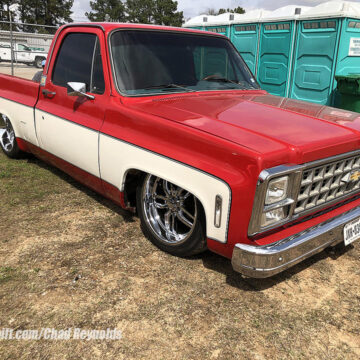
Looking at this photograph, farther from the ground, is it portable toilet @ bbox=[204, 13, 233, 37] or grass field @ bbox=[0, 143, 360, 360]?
portable toilet @ bbox=[204, 13, 233, 37]

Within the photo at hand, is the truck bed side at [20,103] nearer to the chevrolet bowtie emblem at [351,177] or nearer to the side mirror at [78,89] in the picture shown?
the side mirror at [78,89]

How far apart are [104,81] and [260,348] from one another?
7.72ft

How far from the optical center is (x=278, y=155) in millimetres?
2287

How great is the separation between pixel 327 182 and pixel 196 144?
95 cm

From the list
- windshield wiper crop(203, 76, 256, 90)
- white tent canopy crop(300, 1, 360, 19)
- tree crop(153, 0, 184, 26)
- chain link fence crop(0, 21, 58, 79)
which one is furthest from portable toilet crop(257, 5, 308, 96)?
tree crop(153, 0, 184, 26)

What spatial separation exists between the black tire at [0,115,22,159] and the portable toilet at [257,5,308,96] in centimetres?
607

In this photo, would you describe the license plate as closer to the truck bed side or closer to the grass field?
the grass field

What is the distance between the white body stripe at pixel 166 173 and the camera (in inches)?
94.9

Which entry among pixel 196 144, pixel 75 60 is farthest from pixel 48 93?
pixel 196 144

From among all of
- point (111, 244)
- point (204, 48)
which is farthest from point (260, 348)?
point (204, 48)

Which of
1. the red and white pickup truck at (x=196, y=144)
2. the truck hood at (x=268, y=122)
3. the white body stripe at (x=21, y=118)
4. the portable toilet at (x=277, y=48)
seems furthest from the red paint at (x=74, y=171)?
the portable toilet at (x=277, y=48)

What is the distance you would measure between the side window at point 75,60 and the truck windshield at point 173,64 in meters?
0.37

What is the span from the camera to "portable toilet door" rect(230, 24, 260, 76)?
30.7 feet

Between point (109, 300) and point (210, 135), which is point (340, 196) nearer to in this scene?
point (210, 135)
